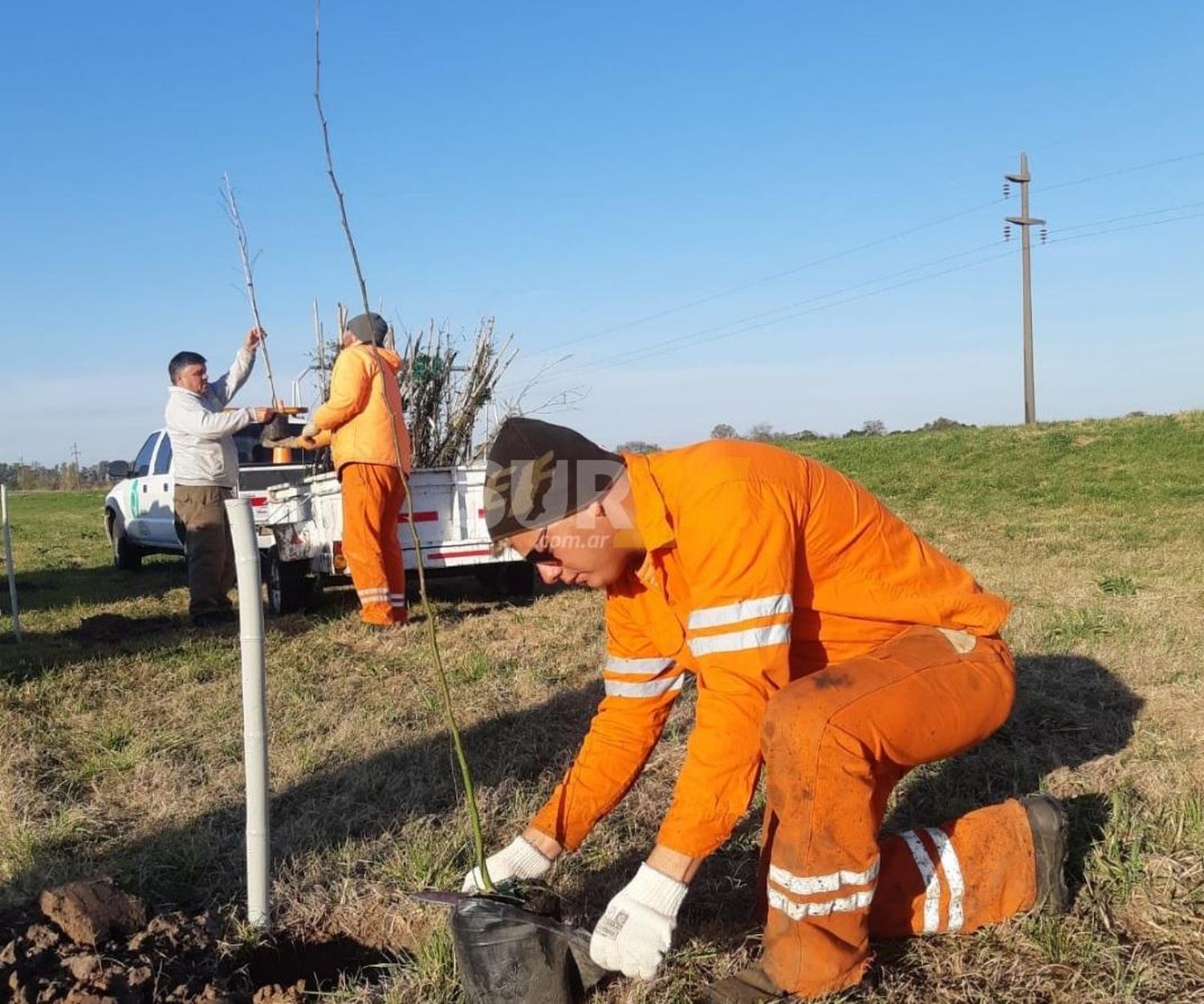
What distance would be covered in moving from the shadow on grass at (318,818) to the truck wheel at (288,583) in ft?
11.5

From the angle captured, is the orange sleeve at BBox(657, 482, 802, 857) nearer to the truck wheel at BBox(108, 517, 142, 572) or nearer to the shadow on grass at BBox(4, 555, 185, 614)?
the shadow on grass at BBox(4, 555, 185, 614)

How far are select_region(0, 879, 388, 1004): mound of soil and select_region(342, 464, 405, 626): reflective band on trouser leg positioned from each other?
13.5 feet

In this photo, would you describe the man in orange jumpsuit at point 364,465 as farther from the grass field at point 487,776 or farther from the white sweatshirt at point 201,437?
the white sweatshirt at point 201,437

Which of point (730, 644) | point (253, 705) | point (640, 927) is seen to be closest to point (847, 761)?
point (730, 644)

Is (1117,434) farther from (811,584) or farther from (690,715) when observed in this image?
(811,584)

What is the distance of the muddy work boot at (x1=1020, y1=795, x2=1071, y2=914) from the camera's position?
289 centimetres

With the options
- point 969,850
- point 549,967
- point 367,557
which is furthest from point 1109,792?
point 367,557

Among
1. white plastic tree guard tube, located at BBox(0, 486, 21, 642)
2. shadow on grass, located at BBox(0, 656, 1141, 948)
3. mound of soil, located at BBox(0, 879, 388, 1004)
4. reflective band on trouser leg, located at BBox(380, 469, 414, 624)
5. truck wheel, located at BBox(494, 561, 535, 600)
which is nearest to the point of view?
mound of soil, located at BBox(0, 879, 388, 1004)

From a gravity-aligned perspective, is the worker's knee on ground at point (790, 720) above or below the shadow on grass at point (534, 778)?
above

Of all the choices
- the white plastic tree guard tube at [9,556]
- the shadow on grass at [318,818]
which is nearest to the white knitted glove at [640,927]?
the shadow on grass at [318,818]

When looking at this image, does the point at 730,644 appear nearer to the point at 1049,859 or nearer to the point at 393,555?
the point at 1049,859

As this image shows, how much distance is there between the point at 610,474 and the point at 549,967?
1093 millimetres

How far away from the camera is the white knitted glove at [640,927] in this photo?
89.8 inches

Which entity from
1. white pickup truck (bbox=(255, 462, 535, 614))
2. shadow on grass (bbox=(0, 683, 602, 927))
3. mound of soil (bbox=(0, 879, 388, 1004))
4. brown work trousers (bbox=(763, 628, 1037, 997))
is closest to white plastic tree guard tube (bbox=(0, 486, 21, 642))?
white pickup truck (bbox=(255, 462, 535, 614))
